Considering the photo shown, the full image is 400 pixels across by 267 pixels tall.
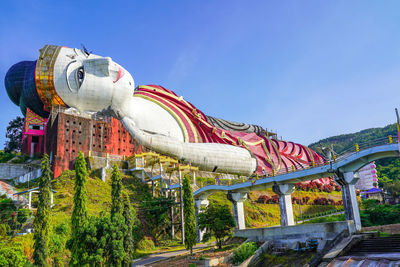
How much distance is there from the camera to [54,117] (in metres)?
39.2

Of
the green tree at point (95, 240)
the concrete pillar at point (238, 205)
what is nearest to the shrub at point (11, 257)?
the green tree at point (95, 240)

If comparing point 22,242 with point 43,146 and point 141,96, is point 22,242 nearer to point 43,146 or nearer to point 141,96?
point 43,146

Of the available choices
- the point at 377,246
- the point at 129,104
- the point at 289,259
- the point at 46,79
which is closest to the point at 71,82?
the point at 46,79

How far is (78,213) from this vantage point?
18.2 meters

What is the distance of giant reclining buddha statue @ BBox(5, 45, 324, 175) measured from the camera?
133ft

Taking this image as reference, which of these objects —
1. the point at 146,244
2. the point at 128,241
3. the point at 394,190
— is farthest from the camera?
the point at 394,190

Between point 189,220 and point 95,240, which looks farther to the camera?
point 189,220

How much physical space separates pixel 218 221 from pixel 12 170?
2624 cm

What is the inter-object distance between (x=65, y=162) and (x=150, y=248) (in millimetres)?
14130

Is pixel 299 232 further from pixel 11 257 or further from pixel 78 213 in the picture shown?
pixel 11 257

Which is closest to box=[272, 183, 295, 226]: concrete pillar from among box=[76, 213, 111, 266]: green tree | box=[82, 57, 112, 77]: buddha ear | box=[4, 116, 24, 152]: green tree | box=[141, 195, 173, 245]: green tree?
box=[141, 195, 173, 245]: green tree

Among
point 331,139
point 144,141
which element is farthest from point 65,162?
point 331,139

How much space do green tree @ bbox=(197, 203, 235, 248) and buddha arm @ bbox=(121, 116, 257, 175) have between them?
20.3 meters

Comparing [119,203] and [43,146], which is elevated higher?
[43,146]
